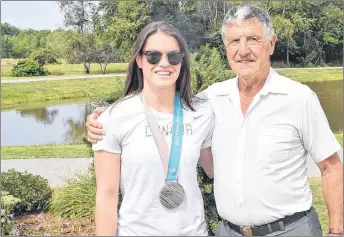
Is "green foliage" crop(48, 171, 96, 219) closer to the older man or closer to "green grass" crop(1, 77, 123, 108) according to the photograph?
"green grass" crop(1, 77, 123, 108)

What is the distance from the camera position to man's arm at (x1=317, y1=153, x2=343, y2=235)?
2418mm

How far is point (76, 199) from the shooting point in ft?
18.5

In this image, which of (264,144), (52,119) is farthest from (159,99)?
(52,119)

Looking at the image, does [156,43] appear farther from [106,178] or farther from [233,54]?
[106,178]

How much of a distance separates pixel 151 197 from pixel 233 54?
74 cm

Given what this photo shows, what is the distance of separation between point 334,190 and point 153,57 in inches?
39.9

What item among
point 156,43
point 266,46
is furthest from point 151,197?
point 266,46

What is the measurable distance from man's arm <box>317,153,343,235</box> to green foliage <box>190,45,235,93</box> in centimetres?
229

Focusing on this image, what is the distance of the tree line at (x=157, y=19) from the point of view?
6512 millimetres

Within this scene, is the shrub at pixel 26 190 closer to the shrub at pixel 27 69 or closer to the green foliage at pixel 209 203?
the green foliage at pixel 209 203

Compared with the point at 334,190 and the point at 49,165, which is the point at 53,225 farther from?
the point at 334,190

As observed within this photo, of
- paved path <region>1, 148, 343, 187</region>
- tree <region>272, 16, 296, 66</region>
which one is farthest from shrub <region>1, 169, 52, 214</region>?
tree <region>272, 16, 296, 66</region>

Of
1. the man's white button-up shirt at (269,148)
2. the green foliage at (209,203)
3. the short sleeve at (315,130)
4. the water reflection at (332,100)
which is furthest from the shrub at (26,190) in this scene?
the water reflection at (332,100)

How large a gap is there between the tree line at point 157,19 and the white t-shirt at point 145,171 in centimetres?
413
